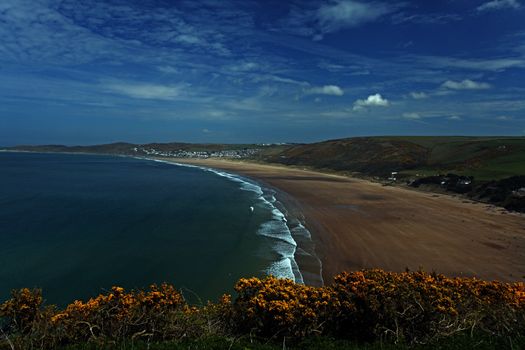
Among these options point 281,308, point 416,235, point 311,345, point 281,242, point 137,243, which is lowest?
point 137,243

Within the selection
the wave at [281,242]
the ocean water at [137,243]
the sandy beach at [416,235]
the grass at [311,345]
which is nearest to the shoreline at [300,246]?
the wave at [281,242]

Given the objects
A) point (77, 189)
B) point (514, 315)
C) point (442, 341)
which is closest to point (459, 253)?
point (514, 315)

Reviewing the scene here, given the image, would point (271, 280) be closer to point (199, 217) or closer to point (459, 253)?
point (459, 253)

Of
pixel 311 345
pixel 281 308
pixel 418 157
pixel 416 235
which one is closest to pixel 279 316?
pixel 281 308

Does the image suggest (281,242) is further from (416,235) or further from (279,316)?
(279,316)

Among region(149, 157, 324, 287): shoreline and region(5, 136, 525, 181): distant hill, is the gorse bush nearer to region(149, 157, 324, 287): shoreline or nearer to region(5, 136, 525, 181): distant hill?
region(149, 157, 324, 287): shoreline

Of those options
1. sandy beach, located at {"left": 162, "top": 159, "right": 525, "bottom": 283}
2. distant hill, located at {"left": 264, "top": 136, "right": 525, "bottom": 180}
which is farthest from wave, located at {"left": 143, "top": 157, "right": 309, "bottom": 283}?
distant hill, located at {"left": 264, "top": 136, "right": 525, "bottom": 180}

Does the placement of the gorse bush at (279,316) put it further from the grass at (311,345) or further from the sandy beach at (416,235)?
the sandy beach at (416,235)
